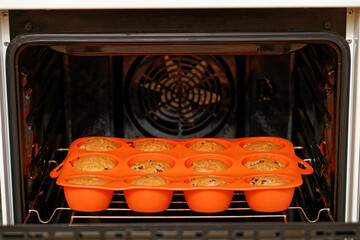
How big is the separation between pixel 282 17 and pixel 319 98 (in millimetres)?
427

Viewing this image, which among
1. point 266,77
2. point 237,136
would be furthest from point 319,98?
point 237,136

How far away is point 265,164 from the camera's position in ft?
5.59

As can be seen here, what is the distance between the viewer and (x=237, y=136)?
6.53 feet

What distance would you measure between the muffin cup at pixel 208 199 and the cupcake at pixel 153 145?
0.31 meters

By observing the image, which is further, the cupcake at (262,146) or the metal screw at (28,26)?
the cupcake at (262,146)

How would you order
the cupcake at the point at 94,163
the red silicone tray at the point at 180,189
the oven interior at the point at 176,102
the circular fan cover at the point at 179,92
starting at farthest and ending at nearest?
the circular fan cover at the point at 179,92
the oven interior at the point at 176,102
the cupcake at the point at 94,163
the red silicone tray at the point at 180,189

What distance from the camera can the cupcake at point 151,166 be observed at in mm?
1696

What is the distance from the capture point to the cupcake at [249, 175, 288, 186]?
5.22ft

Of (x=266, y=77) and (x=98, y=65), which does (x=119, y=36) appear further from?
(x=266, y=77)

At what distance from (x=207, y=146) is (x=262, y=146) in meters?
0.20

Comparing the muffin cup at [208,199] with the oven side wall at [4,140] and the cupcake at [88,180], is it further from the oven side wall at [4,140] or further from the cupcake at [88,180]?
the oven side wall at [4,140]

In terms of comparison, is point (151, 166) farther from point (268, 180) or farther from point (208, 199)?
point (268, 180)
